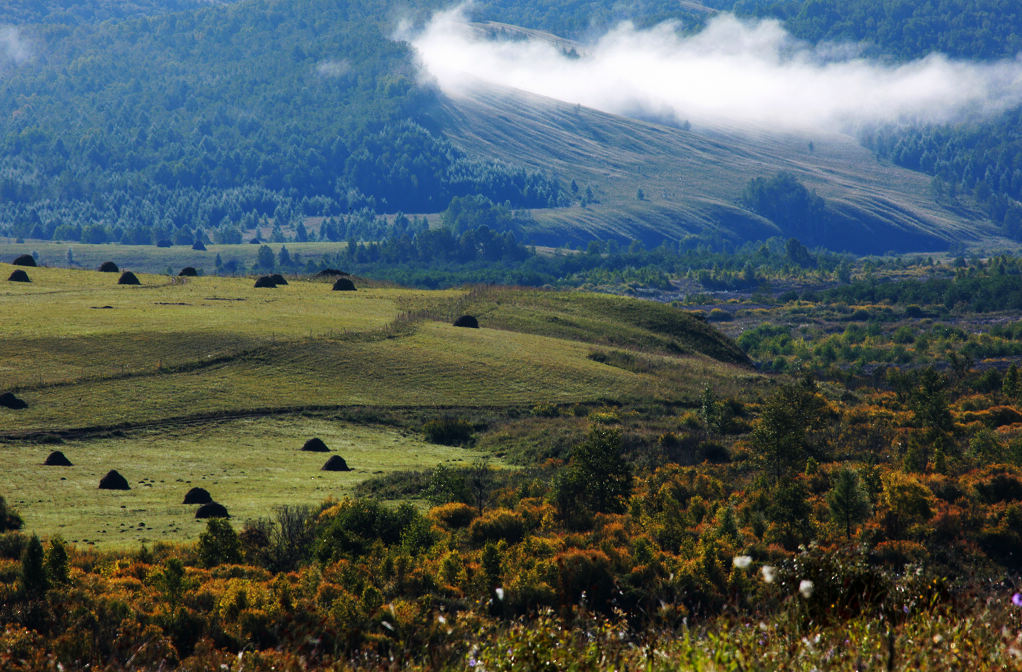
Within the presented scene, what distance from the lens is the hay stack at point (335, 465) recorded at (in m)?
54.3

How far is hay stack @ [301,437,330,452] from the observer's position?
5928 centimetres

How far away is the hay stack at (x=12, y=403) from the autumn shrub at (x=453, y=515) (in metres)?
32.8

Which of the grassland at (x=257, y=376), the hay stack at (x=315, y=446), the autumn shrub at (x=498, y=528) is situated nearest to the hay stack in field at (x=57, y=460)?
the grassland at (x=257, y=376)

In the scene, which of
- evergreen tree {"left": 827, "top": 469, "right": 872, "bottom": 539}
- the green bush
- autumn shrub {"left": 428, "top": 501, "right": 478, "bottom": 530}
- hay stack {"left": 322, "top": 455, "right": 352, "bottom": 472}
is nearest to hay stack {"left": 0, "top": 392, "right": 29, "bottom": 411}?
hay stack {"left": 322, "top": 455, "right": 352, "bottom": 472}

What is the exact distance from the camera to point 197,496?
4350 centimetres

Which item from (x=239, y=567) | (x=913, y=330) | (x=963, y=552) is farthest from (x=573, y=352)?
(x=913, y=330)

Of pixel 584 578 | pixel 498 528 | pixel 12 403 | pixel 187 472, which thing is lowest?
pixel 187 472

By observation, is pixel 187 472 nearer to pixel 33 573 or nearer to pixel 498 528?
pixel 498 528

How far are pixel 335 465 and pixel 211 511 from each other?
14429 millimetres

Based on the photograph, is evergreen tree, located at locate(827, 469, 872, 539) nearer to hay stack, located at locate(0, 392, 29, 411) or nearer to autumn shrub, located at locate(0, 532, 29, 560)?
autumn shrub, located at locate(0, 532, 29, 560)

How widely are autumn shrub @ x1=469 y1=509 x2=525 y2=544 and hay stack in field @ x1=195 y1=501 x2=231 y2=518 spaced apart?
35.4 ft

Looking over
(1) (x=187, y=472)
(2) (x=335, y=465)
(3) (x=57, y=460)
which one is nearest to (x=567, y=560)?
(2) (x=335, y=465)

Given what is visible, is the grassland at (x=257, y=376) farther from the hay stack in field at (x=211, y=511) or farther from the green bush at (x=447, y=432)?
the green bush at (x=447, y=432)

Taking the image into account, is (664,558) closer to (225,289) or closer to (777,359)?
(225,289)
